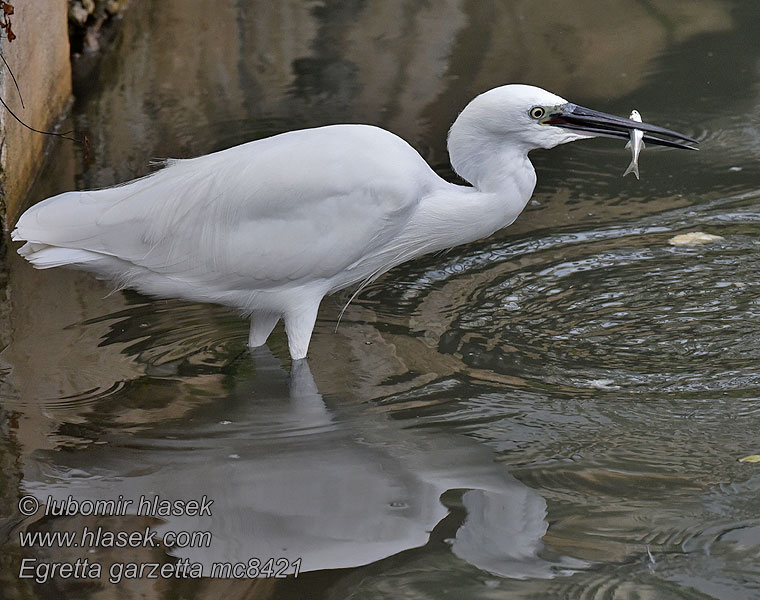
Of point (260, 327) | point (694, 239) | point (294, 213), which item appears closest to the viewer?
point (294, 213)

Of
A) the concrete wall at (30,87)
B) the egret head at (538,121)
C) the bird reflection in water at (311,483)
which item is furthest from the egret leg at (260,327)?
the concrete wall at (30,87)

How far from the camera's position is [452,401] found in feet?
12.6

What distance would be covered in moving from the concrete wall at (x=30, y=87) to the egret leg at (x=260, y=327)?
63.4 inches

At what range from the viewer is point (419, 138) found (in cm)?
640

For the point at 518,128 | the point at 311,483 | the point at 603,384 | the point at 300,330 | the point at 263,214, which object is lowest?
the point at 311,483

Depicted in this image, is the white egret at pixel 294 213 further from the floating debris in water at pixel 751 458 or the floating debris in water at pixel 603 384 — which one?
the floating debris in water at pixel 751 458

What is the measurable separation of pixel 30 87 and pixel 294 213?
8.34 feet

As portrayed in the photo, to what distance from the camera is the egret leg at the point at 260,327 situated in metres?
4.30

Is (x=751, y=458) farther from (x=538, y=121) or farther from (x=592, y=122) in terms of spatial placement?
(x=538, y=121)

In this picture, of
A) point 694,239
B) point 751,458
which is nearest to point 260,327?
point 751,458

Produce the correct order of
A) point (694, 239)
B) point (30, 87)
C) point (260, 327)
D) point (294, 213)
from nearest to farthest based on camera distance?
1. point (294, 213)
2. point (260, 327)
3. point (694, 239)
4. point (30, 87)

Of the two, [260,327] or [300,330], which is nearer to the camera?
[300,330]

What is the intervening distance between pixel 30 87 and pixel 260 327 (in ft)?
7.93

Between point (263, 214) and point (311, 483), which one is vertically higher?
point (263, 214)
